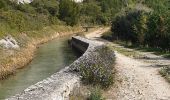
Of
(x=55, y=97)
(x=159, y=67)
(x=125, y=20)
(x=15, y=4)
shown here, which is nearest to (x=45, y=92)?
(x=55, y=97)

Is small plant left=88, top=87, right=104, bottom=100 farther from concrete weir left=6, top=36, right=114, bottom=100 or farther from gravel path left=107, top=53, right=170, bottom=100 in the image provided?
gravel path left=107, top=53, right=170, bottom=100

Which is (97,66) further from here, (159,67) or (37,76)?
(37,76)

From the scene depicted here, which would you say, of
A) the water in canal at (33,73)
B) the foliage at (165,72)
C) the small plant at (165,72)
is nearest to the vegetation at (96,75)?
the foliage at (165,72)

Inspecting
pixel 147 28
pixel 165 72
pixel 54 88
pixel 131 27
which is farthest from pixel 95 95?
pixel 131 27

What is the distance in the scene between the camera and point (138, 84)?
22891mm

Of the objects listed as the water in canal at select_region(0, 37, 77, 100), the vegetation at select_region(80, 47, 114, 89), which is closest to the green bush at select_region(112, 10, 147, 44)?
the water in canal at select_region(0, 37, 77, 100)

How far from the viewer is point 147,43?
4703 cm

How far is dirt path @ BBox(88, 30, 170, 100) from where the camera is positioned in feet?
66.4

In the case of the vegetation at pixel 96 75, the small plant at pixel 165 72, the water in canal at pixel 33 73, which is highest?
the vegetation at pixel 96 75

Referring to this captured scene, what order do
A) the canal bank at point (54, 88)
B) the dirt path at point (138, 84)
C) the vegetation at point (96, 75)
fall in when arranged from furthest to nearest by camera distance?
the vegetation at point (96, 75)
the dirt path at point (138, 84)
the canal bank at point (54, 88)

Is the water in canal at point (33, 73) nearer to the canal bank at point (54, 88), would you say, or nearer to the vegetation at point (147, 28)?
the canal bank at point (54, 88)

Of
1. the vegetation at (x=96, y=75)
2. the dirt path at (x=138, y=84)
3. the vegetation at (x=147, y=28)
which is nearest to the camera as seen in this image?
the dirt path at (x=138, y=84)

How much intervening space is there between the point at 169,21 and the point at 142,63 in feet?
41.3

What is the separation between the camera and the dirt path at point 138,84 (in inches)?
797
